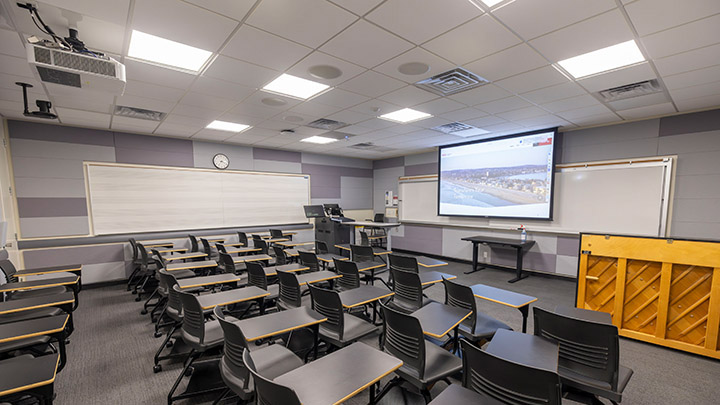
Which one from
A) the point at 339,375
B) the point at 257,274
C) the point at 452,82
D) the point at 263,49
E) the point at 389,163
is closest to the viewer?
the point at 339,375

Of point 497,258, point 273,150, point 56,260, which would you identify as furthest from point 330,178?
point 56,260

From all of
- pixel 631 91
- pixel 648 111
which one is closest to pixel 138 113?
pixel 631 91

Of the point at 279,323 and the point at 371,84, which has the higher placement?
the point at 371,84

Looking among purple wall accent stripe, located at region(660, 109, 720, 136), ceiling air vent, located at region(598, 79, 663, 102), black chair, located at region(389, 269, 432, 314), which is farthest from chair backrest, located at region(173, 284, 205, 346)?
purple wall accent stripe, located at region(660, 109, 720, 136)

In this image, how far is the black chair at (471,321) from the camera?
93.4 inches

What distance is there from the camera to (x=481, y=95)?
361cm

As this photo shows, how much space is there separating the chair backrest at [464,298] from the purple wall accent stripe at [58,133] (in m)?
6.99

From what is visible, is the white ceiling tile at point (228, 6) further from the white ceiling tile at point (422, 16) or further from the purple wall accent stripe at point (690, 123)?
the purple wall accent stripe at point (690, 123)

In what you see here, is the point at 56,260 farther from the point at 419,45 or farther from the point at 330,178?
the point at 419,45

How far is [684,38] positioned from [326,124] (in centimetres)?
451

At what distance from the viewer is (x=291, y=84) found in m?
3.34

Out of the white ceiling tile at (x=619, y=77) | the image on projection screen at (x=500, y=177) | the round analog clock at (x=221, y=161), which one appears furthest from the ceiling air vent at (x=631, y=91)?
the round analog clock at (x=221, y=161)

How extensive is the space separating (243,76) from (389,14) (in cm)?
189

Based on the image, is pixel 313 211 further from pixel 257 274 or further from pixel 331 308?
pixel 331 308
